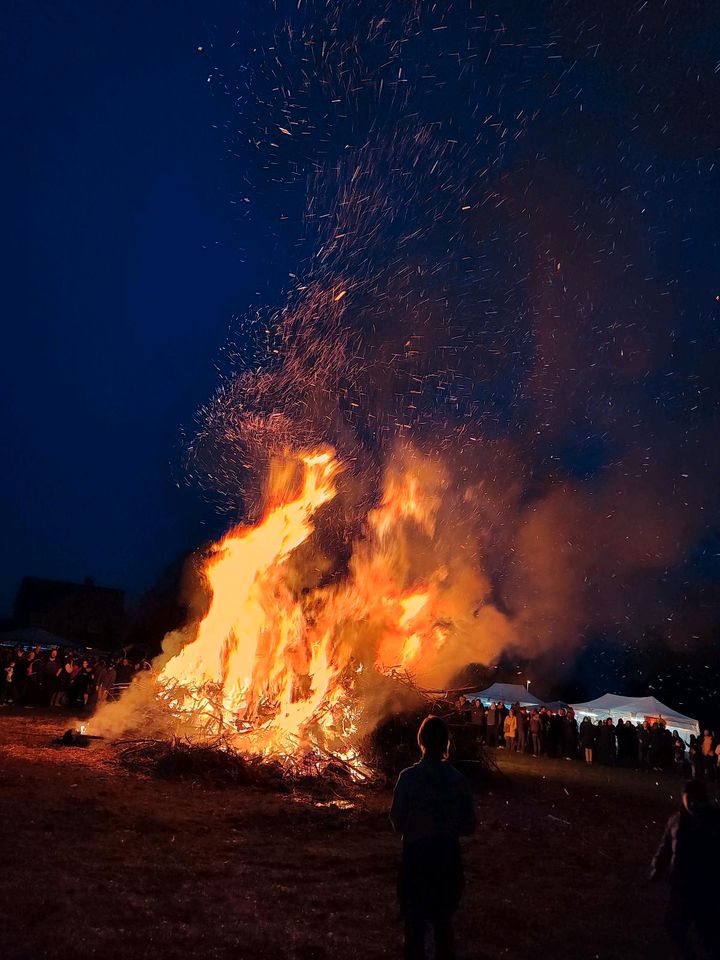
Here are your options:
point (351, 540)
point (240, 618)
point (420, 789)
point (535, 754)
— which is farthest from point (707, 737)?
point (420, 789)

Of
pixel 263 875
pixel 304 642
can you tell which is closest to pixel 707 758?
pixel 304 642

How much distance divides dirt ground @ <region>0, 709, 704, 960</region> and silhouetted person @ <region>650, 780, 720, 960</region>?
1.18m

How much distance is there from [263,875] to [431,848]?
3.13 meters

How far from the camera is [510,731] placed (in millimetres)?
22688

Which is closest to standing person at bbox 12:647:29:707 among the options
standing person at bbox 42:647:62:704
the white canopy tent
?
standing person at bbox 42:647:62:704

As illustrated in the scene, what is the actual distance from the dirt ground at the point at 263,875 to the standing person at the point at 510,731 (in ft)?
37.5

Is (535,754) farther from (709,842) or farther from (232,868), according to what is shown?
(709,842)

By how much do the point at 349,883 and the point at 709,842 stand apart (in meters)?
3.44

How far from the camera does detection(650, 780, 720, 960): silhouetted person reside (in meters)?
A: 4.30

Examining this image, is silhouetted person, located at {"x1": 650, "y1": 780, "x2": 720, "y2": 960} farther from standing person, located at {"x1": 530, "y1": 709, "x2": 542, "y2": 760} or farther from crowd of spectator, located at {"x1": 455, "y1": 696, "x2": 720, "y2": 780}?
standing person, located at {"x1": 530, "y1": 709, "x2": 542, "y2": 760}

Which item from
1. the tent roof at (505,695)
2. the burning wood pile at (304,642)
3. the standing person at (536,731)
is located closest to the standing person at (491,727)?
the standing person at (536,731)

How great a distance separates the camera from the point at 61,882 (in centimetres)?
555

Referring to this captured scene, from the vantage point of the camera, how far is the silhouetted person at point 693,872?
430cm

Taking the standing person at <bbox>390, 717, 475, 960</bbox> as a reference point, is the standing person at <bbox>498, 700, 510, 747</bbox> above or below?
above
